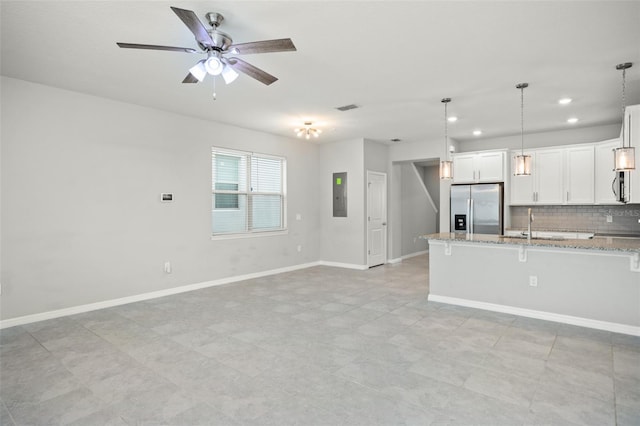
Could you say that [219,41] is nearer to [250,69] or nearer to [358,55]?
[250,69]

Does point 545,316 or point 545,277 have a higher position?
point 545,277

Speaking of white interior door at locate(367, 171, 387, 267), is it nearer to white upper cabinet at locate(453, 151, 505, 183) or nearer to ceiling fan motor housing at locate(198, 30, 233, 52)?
white upper cabinet at locate(453, 151, 505, 183)

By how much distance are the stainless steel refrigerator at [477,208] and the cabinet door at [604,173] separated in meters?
1.44

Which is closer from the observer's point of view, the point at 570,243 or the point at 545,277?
the point at 570,243

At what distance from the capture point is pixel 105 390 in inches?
98.9

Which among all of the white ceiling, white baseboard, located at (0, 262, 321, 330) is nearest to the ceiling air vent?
the white ceiling

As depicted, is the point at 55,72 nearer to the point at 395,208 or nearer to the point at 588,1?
the point at 588,1

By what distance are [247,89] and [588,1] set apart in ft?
10.9

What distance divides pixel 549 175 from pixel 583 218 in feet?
3.27

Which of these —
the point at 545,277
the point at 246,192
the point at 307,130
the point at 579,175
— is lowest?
the point at 545,277

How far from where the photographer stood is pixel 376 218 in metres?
7.71

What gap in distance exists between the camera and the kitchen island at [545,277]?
366 centimetres

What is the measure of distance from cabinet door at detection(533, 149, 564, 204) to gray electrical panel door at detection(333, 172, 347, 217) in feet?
11.9

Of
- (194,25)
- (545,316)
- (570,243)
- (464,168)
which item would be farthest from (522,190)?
(194,25)
